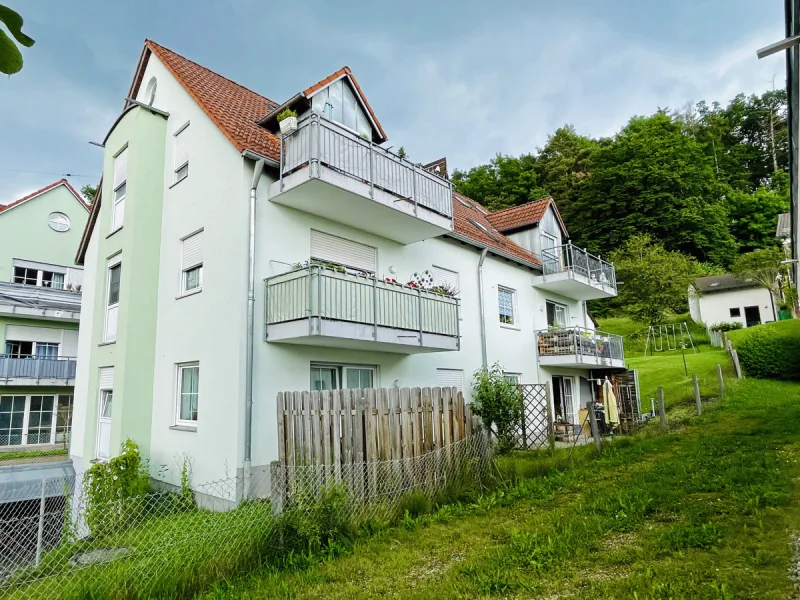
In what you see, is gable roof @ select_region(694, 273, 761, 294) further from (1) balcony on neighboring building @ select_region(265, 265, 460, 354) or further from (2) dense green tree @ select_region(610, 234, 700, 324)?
(1) balcony on neighboring building @ select_region(265, 265, 460, 354)

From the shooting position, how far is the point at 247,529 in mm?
5891

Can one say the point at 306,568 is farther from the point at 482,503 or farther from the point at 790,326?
the point at 790,326

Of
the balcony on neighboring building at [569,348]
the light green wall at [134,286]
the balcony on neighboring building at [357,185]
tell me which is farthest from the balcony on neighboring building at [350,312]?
the balcony on neighboring building at [569,348]

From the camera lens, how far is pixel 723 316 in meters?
37.8

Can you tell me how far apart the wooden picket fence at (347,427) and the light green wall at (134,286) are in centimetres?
547

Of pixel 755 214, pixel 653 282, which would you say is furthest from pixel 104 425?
pixel 755 214

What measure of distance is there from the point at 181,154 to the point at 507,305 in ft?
34.9

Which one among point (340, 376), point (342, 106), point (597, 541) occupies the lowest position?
point (597, 541)

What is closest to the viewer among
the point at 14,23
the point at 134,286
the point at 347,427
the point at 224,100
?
the point at 14,23

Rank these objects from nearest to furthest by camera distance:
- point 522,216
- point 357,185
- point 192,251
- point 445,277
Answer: point 357,185
point 192,251
point 445,277
point 522,216

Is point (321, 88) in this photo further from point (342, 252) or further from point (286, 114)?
point (342, 252)

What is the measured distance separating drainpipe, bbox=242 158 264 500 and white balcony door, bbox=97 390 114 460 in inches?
189

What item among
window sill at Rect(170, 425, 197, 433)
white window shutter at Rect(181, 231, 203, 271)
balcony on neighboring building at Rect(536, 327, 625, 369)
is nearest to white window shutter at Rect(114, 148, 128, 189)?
white window shutter at Rect(181, 231, 203, 271)

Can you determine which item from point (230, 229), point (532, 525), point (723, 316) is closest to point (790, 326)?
point (723, 316)
